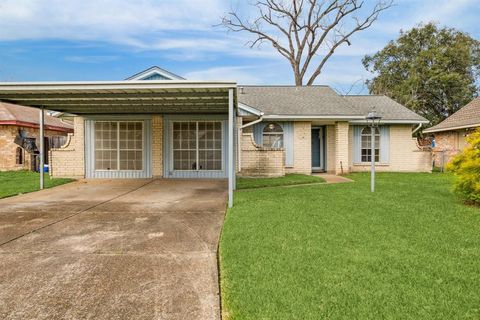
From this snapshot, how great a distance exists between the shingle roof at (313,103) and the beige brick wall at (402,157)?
0.82m

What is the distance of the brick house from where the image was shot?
9.95 metres

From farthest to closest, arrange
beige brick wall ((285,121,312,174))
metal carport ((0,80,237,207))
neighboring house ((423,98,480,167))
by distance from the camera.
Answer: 1. neighboring house ((423,98,480,167))
2. beige brick wall ((285,121,312,174))
3. metal carport ((0,80,237,207))

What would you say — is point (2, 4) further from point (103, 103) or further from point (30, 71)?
point (30, 71)

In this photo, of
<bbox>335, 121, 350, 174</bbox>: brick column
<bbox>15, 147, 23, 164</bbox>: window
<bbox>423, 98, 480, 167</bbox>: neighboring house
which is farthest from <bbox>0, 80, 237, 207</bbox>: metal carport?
<bbox>423, 98, 480, 167</bbox>: neighboring house

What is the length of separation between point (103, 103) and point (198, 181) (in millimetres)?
4124

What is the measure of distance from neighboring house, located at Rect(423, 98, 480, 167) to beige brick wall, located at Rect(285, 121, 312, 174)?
7808 mm

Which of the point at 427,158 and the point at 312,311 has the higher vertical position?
the point at 427,158

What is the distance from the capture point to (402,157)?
1600 cm

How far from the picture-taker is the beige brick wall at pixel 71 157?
12863 mm

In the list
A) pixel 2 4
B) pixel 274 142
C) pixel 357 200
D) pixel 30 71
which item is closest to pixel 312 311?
pixel 357 200

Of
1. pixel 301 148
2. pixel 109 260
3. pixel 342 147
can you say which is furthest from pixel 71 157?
pixel 342 147

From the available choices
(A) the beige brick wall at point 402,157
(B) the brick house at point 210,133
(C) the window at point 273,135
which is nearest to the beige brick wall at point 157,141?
(B) the brick house at point 210,133

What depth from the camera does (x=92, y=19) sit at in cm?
1891

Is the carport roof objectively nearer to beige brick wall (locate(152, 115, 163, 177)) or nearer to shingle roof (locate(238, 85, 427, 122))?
beige brick wall (locate(152, 115, 163, 177))
